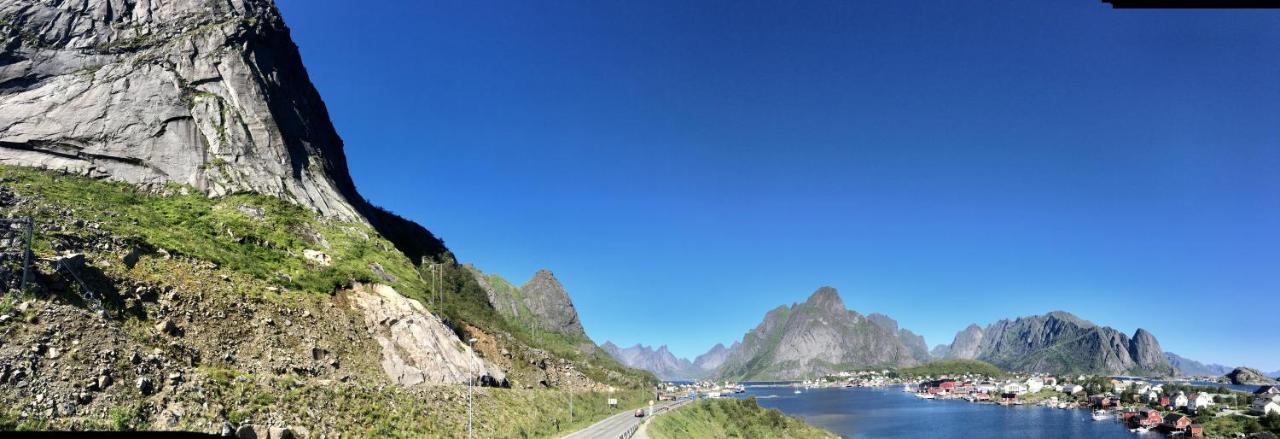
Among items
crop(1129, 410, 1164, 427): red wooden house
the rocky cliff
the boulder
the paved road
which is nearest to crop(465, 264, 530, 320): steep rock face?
the rocky cliff

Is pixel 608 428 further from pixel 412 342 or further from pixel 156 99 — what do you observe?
pixel 156 99

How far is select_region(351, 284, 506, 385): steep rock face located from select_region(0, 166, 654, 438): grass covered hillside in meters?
1.17

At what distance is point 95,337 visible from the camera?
2569cm

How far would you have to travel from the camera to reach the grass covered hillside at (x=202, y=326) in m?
24.0

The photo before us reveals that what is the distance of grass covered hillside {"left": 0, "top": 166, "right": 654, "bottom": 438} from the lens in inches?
944

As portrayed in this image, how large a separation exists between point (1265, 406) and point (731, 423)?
10209 cm

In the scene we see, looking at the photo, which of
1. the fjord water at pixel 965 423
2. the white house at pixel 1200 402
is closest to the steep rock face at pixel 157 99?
the fjord water at pixel 965 423

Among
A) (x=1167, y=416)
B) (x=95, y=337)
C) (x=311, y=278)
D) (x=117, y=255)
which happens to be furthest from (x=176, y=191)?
(x=1167, y=416)

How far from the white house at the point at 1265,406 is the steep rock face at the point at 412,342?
133355 millimetres

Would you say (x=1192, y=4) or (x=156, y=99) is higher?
(x=156, y=99)

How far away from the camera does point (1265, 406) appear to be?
112750mm

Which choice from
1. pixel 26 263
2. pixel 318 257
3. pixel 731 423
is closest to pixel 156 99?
pixel 318 257

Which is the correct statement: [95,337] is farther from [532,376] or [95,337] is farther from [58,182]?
[532,376]

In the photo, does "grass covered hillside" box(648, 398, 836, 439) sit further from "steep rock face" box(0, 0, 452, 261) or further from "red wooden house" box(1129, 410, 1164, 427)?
"red wooden house" box(1129, 410, 1164, 427)
